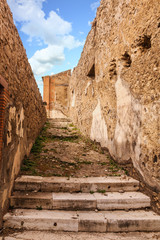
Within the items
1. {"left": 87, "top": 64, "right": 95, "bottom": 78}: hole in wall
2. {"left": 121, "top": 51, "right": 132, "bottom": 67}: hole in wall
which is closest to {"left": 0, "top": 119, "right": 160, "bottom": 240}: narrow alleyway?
{"left": 121, "top": 51, "right": 132, "bottom": 67}: hole in wall

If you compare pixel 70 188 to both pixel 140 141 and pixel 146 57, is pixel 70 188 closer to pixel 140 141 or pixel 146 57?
pixel 140 141

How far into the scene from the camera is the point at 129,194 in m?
2.78

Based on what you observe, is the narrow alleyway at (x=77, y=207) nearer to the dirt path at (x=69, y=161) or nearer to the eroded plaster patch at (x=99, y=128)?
the dirt path at (x=69, y=161)

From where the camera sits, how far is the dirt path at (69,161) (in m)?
3.47

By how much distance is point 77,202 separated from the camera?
2553 millimetres

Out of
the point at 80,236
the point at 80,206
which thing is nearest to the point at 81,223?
the point at 80,236

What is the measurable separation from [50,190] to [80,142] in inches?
126

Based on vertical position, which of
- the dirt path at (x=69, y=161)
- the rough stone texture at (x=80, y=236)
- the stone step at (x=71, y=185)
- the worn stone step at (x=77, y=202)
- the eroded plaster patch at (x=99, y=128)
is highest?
the eroded plaster patch at (x=99, y=128)

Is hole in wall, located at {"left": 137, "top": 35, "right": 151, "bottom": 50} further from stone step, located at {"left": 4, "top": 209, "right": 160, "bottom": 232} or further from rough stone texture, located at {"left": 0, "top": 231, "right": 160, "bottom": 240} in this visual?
rough stone texture, located at {"left": 0, "top": 231, "right": 160, "bottom": 240}

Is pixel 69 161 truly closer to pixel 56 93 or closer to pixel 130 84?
pixel 130 84

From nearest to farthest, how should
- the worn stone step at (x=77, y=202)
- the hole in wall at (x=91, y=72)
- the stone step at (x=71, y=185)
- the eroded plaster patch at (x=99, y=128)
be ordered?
1. the worn stone step at (x=77, y=202)
2. the stone step at (x=71, y=185)
3. the eroded plaster patch at (x=99, y=128)
4. the hole in wall at (x=91, y=72)

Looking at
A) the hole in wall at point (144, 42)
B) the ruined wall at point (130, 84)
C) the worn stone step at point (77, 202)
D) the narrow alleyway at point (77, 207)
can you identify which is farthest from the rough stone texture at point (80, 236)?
the hole in wall at point (144, 42)

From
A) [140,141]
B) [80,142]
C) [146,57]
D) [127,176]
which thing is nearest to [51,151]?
[80,142]

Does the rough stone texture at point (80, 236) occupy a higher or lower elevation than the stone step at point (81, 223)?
lower
